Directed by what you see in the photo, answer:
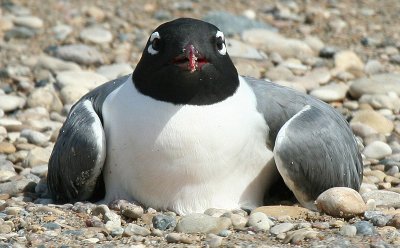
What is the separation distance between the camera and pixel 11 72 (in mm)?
10516

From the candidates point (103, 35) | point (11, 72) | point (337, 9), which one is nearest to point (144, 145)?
point (11, 72)

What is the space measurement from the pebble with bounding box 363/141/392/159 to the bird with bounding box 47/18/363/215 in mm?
1283

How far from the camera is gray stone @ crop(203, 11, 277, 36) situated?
39.6ft

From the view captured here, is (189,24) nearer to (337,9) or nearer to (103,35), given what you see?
(103,35)

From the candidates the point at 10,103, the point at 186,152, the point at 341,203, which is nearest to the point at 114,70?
the point at 10,103

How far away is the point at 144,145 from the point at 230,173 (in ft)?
1.91

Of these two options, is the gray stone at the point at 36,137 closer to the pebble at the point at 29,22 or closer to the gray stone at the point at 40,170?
the gray stone at the point at 40,170

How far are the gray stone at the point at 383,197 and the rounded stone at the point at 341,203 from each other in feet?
1.77

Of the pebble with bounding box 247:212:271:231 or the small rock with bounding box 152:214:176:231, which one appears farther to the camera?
the small rock with bounding box 152:214:176:231

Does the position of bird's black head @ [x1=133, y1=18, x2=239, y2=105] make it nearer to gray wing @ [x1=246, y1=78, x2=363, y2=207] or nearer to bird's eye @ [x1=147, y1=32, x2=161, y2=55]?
bird's eye @ [x1=147, y1=32, x2=161, y2=55]

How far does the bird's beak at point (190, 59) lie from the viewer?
6.25 meters

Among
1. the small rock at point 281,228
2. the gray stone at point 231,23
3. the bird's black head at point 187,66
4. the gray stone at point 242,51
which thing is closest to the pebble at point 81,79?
the gray stone at point 242,51

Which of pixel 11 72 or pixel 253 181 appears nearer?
pixel 253 181

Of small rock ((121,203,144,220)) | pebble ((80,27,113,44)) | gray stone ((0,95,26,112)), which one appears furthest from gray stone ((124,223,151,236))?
pebble ((80,27,113,44))
